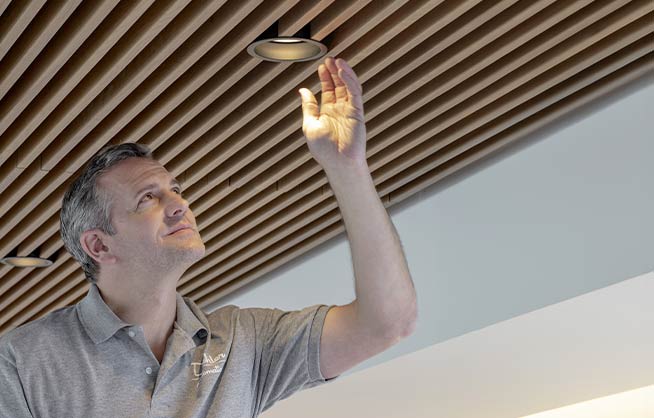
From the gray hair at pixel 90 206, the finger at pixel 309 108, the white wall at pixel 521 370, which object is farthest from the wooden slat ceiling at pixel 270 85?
the finger at pixel 309 108

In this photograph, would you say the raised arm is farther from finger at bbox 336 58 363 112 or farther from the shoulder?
the shoulder

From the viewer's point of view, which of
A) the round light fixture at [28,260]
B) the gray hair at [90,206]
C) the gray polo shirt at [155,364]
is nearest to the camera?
the gray polo shirt at [155,364]

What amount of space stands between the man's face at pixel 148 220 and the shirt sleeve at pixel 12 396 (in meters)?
0.32

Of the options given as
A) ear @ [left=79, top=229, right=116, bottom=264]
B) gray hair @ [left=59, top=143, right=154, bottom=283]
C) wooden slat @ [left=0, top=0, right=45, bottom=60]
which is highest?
wooden slat @ [left=0, top=0, right=45, bottom=60]

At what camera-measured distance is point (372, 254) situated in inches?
86.8

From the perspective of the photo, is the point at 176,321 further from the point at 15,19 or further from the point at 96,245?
the point at 15,19

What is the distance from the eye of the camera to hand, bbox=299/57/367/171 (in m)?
2.18

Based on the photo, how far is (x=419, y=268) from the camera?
20.0ft

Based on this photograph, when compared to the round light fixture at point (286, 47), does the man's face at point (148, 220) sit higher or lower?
lower

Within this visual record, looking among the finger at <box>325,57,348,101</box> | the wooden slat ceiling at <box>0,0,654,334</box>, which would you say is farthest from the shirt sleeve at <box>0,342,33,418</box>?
the wooden slat ceiling at <box>0,0,654,334</box>

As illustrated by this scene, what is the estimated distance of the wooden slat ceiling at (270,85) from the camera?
13.9 feet

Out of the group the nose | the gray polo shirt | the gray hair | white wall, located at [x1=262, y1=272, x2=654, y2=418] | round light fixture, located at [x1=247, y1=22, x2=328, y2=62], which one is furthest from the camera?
white wall, located at [x1=262, y1=272, x2=654, y2=418]

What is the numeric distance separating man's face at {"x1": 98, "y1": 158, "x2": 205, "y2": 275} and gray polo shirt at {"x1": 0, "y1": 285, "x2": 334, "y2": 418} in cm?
12

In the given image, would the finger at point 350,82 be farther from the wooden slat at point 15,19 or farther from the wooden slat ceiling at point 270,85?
the wooden slat at point 15,19
